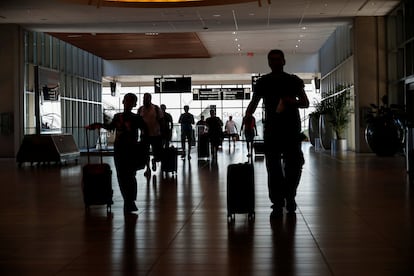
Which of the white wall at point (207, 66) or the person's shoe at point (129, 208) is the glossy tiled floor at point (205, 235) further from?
the white wall at point (207, 66)

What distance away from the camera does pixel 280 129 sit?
266 inches

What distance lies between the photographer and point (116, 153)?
737 cm

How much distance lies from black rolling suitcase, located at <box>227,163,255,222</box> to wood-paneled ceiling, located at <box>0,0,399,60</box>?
1150 centimetres

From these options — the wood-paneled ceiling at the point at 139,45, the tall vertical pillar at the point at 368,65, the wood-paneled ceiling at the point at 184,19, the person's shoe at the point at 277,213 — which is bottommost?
the person's shoe at the point at 277,213

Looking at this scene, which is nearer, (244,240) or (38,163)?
(244,240)

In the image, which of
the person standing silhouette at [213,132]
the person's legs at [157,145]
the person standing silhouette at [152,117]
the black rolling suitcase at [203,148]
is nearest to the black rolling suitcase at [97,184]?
the person standing silhouette at [152,117]

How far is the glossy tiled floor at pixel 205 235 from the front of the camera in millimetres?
4223

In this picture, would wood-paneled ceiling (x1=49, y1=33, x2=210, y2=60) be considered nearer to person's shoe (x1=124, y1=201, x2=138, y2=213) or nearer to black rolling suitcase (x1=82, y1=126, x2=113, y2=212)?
black rolling suitcase (x1=82, y1=126, x2=113, y2=212)

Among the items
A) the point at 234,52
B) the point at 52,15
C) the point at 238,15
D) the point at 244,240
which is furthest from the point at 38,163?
the point at 234,52

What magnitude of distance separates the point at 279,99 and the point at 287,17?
1642cm

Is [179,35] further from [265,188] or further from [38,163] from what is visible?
[265,188]

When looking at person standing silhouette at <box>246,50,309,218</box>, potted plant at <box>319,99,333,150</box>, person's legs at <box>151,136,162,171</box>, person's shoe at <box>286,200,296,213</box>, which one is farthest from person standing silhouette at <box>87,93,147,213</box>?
potted plant at <box>319,99,333,150</box>

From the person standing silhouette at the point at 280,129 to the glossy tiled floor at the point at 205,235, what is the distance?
321 mm

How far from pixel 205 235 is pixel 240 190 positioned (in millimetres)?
996
